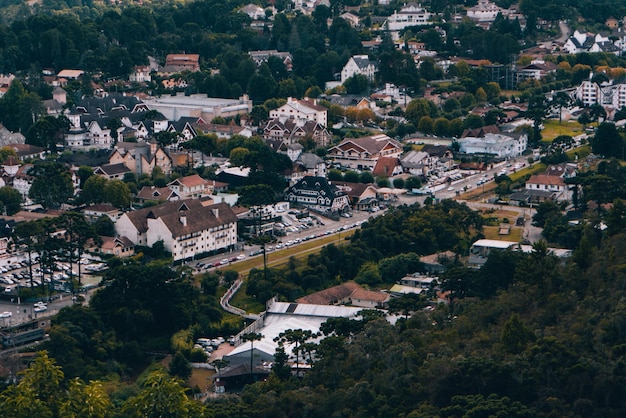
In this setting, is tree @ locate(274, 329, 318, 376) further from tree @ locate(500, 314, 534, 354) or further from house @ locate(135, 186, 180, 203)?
house @ locate(135, 186, 180, 203)

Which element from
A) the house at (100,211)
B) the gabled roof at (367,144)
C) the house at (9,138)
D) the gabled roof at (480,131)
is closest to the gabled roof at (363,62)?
the gabled roof at (480,131)

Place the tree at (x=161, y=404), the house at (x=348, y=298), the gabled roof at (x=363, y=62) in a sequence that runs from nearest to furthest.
Result: 1. the tree at (x=161, y=404)
2. the house at (x=348, y=298)
3. the gabled roof at (x=363, y=62)

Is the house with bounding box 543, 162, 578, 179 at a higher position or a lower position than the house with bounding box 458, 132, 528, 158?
higher

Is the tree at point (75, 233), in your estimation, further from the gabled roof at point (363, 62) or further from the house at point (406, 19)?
the house at point (406, 19)

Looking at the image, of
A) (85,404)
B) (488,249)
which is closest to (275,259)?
(488,249)

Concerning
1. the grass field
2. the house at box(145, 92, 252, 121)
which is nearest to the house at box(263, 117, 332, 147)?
the house at box(145, 92, 252, 121)

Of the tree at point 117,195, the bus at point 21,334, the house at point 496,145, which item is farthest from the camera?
the house at point 496,145
